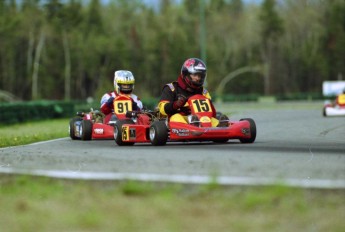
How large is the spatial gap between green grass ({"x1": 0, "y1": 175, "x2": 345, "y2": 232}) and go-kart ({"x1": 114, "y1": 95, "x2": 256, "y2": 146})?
6.30m

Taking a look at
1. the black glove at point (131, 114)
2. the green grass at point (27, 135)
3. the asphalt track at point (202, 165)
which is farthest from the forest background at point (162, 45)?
the asphalt track at point (202, 165)

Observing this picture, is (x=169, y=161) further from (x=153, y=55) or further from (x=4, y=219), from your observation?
(x=153, y=55)

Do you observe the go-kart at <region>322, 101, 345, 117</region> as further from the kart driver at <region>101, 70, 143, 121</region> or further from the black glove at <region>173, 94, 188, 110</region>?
the black glove at <region>173, 94, 188, 110</region>

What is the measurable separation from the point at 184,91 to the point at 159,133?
176 cm

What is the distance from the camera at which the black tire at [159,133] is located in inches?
539

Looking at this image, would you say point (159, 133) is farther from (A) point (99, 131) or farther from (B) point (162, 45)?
(B) point (162, 45)

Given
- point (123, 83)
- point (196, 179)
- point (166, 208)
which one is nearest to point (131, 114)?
point (123, 83)

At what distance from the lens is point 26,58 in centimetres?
11181

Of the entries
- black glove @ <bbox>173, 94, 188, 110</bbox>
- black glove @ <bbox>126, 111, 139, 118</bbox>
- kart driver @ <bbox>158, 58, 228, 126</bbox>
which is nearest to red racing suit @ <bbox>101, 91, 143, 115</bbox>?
black glove @ <bbox>126, 111, 139, 118</bbox>

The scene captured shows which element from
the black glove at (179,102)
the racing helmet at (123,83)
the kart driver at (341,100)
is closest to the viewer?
the black glove at (179,102)

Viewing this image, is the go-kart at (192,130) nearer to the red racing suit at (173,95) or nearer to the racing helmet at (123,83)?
the red racing suit at (173,95)

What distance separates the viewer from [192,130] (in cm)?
1390

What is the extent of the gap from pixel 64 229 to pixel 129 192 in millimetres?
1334

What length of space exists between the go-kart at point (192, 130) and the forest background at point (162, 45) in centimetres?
8864
